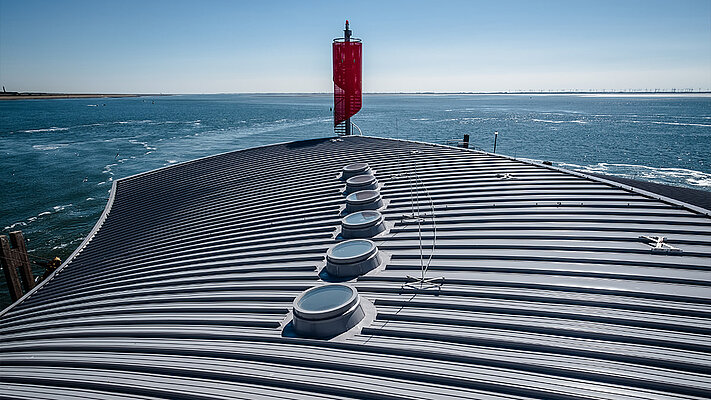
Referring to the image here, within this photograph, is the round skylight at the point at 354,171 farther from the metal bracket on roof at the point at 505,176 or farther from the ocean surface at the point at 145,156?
the ocean surface at the point at 145,156

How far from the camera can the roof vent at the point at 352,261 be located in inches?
351

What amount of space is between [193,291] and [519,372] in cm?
799

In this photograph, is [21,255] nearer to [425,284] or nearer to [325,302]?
[325,302]

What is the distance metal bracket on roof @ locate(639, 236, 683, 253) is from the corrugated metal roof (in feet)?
0.74

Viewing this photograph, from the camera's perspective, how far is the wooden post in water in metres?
17.5

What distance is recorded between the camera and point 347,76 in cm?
2642

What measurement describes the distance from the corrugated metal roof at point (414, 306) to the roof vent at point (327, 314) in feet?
0.93

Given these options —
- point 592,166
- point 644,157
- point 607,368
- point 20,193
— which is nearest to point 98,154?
point 20,193

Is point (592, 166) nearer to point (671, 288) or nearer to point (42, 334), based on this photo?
point (671, 288)

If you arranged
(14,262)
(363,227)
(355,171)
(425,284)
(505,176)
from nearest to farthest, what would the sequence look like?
(425,284) → (363,227) → (505,176) → (355,171) → (14,262)

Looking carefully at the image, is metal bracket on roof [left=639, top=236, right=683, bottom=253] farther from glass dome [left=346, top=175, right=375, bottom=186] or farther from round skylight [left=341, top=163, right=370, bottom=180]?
round skylight [left=341, top=163, right=370, bottom=180]

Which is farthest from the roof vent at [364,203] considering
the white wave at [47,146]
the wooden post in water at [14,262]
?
the white wave at [47,146]

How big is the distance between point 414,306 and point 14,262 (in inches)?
834

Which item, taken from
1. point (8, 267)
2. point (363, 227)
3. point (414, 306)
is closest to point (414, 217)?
point (363, 227)
